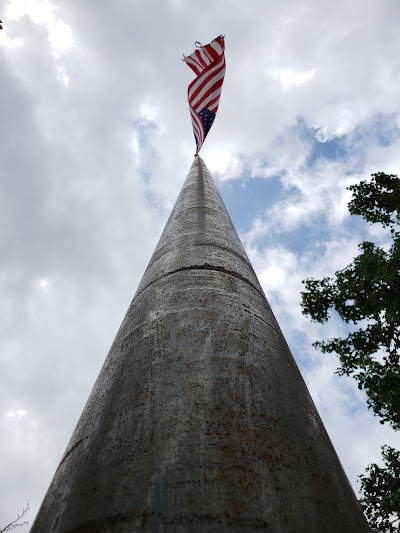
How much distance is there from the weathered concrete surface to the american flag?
5.96 metres

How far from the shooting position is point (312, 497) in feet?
3.99

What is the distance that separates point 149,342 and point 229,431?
665mm

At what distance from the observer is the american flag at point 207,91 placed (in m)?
7.55

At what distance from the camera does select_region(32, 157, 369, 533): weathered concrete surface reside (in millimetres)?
1129

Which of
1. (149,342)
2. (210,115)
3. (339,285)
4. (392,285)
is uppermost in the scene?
(210,115)

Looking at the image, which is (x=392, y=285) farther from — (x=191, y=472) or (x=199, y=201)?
(x=191, y=472)

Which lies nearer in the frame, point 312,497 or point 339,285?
point 312,497

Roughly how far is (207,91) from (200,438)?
23.8ft

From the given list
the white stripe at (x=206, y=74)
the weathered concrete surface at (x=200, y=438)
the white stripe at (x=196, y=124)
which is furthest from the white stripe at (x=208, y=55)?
the weathered concrete surface at (x=200, y=438)

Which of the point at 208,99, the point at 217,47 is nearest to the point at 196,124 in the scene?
the point at 208,99

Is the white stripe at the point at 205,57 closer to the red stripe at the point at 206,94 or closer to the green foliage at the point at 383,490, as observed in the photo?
the red stripe at the point at 206,94

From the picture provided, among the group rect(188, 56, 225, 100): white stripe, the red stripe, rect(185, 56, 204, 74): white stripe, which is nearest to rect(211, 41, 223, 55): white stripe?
rect(188, 56, 225, 100): white stripe

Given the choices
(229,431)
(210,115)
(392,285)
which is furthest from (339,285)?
(229,431)

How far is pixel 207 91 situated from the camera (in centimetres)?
758
